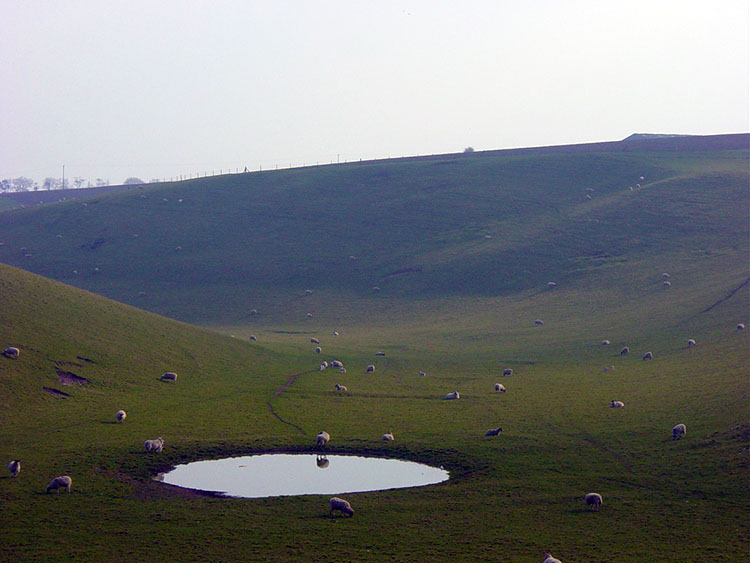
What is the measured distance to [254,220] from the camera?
132m

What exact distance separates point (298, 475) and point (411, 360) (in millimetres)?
32217

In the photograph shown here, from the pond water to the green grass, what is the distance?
1.07 m

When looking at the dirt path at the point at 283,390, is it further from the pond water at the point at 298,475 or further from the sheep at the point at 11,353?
the sheep at the point at 11,353

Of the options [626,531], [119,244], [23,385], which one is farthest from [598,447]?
[119,244]

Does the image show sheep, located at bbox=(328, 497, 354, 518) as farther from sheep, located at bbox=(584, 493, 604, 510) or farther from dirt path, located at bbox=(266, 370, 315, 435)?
dirt path, located at bbox=(266, 370, 315, 435)

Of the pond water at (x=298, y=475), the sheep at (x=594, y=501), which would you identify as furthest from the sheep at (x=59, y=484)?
the sheep at (x=594, y=501)

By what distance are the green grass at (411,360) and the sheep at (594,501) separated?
1.05ft

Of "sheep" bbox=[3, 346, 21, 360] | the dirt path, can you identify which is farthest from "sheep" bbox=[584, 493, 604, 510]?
"sheep" bbox=[3, 346, 21, 360]

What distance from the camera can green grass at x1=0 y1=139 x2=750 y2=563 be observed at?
26.4m

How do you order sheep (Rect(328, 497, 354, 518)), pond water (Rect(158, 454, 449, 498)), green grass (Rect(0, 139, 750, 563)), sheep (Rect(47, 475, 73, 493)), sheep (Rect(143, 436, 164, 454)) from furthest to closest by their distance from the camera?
1. sheep (Rect(143, 436, 164, 454))
2. pond water (Rect(158, 454, 449, 498))
3. sheep (Rect(47, 475, 73, 493))
4. sheep (Rect(328, 497, 354, 518))
5. green grass (Rect(0, 139, 750, 563))

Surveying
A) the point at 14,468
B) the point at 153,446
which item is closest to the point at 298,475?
the point at 153,446

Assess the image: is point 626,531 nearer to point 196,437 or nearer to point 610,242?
point 196,437

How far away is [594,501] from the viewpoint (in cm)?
2773

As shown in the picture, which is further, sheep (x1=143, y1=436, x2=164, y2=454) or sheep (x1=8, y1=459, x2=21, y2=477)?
sheep (x1=143, y1=436, x2=164, y2=454)
